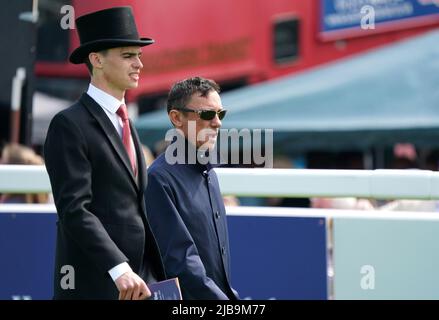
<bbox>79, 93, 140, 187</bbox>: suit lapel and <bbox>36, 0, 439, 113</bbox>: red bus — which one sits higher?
<bbox>36, 0, 439, 113</bbox>: red bus

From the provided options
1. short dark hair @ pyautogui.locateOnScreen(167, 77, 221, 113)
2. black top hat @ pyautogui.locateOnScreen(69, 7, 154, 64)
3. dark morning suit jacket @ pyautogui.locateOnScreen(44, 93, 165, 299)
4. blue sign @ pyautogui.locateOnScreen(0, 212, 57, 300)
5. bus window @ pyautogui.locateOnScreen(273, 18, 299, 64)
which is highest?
bus window @ pyautogui.locateOnScreen(273, 18, 299, 64)

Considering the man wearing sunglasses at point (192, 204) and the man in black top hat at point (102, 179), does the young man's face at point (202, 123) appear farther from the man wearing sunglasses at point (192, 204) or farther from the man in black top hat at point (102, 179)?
the man in black top hat at point (102, 179)

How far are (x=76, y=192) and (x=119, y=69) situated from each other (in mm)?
569

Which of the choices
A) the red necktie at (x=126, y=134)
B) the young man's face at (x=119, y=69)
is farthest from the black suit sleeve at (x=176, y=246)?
the young man's face at (x=119, y=69)

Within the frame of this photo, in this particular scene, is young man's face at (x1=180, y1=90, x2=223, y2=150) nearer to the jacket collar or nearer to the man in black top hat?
the man in black top hat

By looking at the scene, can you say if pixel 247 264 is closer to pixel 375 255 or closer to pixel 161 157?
pixel 375 255

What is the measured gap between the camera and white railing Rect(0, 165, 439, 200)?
500cm

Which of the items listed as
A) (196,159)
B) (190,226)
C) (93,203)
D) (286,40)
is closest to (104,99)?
(93,203)

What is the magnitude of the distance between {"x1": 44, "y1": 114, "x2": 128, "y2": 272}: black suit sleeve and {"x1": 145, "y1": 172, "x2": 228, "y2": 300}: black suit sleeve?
1.34ft

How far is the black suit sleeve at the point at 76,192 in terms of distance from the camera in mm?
3779

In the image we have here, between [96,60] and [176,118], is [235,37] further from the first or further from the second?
[96,60]

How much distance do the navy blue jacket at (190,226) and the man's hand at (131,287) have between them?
44cm

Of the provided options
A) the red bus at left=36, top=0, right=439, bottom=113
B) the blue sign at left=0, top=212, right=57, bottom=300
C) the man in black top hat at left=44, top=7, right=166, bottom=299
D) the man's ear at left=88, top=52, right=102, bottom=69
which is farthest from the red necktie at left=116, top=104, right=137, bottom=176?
the red bus at left=36, top=0, right=439, bottom=113
